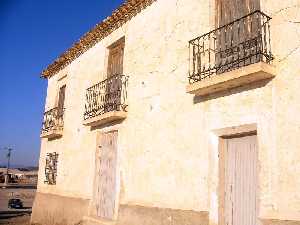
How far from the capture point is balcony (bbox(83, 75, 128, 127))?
32.5 ft

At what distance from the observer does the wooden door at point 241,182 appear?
618 centimetres

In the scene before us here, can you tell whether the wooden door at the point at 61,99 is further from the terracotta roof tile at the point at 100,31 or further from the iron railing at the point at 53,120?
the terracotta roof tile at the point at 100,31

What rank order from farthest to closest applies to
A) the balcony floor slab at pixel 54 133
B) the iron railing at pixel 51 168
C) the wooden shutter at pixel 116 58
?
the iron railing at pixel 51 168 < the balcony floor slab at pixel 54 133 < the wooden shutter at pixel 116 58

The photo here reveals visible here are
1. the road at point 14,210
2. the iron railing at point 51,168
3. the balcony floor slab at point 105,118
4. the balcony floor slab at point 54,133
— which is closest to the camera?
the balcony floor slab at point 105,118

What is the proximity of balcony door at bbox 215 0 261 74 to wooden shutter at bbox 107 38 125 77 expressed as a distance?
4.14 metres

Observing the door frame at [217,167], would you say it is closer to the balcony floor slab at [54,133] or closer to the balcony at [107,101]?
the balcony at [107,101]

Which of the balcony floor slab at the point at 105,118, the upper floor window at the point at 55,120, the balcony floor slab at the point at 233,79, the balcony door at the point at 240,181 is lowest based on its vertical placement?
the balcony door at the point at 240,181

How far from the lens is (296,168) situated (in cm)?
538

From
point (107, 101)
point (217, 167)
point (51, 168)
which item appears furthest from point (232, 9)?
point (51, 168)

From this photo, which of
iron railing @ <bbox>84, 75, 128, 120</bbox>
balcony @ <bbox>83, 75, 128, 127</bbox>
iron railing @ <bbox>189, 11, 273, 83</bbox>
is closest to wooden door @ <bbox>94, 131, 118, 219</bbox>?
balcony @ <bbox>83, 75, 128, 127</bbox>

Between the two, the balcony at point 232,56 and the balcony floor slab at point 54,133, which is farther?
the balcony floor slab at point 54,133

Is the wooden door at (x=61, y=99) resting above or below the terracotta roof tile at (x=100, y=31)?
below

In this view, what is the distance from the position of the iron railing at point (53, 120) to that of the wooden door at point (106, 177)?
3.86 meters

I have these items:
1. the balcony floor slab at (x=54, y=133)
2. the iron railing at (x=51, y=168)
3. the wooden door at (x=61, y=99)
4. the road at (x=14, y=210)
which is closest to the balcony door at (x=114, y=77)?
the balcony floor slab at (x=54, y=133)
